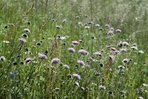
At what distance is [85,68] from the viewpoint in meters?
3.03

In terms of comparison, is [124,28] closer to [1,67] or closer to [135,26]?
[135,26]

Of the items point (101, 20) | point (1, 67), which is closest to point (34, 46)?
point (1, 67)

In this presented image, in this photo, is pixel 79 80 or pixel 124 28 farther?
pixel 124 28

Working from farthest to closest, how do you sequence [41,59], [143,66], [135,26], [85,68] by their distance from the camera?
[135,26] → [143,66] → [85,68] → [41,59]

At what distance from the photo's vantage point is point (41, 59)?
2.79 meters

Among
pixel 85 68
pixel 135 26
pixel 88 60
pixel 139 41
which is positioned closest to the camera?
pixel 85 68

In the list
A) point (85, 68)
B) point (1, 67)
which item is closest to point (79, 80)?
point (85, 68)

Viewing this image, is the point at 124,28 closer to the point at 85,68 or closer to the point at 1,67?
the point at 85,68

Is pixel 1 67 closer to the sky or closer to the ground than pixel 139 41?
closer to the sky

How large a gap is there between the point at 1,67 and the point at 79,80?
22.9 inches

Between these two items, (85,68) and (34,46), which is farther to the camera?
(34,46)

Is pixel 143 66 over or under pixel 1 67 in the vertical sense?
under

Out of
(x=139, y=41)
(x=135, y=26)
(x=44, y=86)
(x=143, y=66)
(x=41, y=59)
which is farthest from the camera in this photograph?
(x=135, y=26)

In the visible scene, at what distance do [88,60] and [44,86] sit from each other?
2.67 feet
